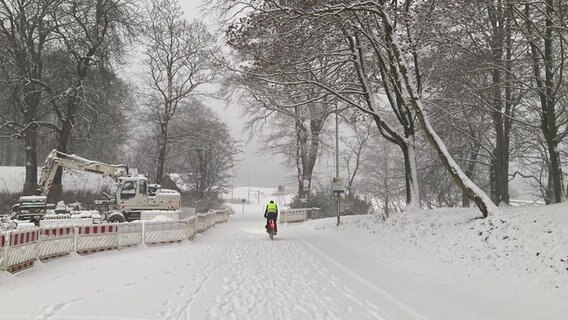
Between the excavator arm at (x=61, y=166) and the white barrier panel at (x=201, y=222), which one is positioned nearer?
the excavator arm at (x=61, y=166)

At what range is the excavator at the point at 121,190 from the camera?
22172mm

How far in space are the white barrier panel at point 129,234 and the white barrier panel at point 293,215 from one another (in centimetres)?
1855

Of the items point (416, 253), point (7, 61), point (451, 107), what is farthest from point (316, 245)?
point (7, 61)

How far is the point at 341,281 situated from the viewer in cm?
937

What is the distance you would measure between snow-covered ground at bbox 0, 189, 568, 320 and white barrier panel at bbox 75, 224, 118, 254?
1.24 feet

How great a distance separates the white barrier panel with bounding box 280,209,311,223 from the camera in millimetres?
33594

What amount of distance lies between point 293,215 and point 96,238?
2144 cm

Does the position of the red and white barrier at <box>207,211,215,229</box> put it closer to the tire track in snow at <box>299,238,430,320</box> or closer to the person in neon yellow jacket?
the person in neon yellow jacket

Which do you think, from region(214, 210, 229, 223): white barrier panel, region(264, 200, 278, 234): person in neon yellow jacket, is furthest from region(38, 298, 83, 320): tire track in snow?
region(214, 210, 229, 223): white barrier panel

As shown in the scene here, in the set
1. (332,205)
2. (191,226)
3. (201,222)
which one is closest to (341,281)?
(191,226)

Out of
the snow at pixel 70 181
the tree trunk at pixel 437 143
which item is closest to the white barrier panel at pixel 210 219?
the snow at pixel 70 181

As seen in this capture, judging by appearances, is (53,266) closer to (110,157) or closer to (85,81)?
(85,81)

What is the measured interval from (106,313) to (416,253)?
342 inches

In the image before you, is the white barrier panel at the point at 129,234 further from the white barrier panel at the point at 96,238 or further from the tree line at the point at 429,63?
the tree line at the point at 429,63
